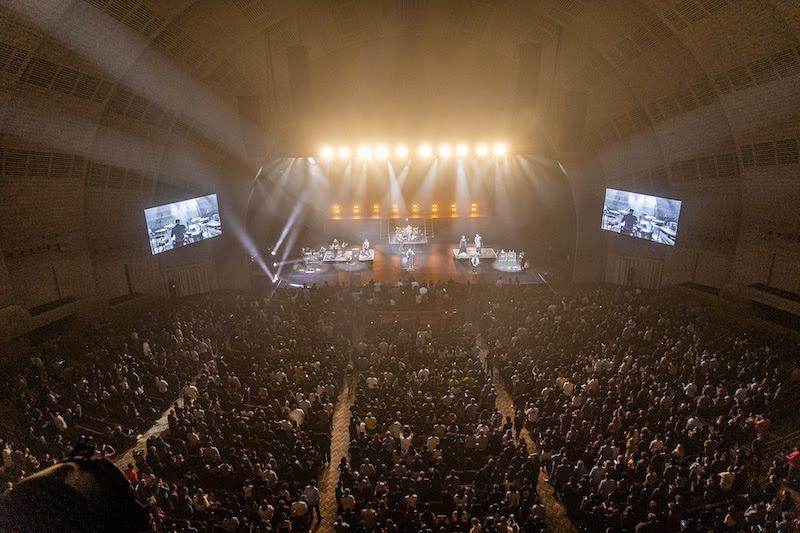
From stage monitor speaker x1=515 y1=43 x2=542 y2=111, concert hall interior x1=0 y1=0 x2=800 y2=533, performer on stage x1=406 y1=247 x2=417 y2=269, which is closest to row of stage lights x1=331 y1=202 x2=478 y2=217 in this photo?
concert hall interior x1=0 y1=0 x2=800 y2=533

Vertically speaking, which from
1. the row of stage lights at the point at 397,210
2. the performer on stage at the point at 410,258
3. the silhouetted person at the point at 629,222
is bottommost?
the performer on stage at the point at 410,258

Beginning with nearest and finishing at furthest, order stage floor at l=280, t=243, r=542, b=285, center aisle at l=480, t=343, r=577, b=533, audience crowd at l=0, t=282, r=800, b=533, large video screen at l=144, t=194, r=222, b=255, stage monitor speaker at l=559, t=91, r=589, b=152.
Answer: audience crowd at l=0, t=282, r=800, b=533 < center aisle at l=480, t=343, r=577, b=533 < stage monitor speaker at l=559, t=91, r=589, b=152 < large video screen at l=144, t=194, r=222, b=255 < stage floor at l=280, t=243, r=542, b=285

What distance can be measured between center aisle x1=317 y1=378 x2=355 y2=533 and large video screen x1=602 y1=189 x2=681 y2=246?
14.6 m

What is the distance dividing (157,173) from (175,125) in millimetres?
2218

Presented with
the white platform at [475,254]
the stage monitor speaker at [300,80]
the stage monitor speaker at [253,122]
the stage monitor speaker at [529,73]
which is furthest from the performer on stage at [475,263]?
the stage monitor speaker at [300,80]

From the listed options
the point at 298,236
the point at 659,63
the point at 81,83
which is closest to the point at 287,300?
the point at 81,83

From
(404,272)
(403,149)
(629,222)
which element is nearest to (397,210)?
(404,272)

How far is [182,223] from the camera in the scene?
864 inches

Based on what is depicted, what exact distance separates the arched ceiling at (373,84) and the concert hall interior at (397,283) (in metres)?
0.10

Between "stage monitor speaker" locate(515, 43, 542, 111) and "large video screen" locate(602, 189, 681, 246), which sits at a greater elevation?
"stage monitor speaker" locate(515, 43, 542, 111)

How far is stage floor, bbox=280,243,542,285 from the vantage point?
25.2m

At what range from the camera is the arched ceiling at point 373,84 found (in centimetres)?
1446

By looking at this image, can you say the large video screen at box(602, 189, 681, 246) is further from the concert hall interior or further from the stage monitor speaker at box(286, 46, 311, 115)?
the stage monitor speaker at box(286, 46, 311, 115)

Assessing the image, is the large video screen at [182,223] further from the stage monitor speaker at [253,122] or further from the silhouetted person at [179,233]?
the stage monitor speaker at [253,122]
